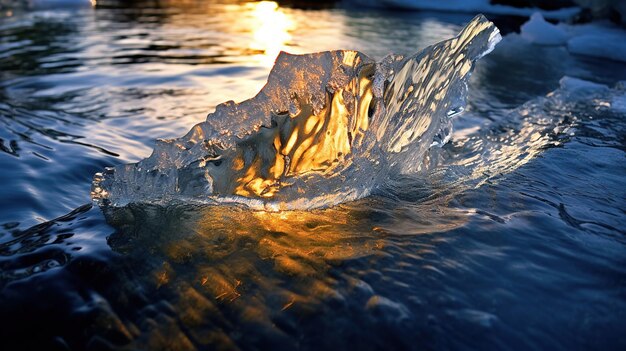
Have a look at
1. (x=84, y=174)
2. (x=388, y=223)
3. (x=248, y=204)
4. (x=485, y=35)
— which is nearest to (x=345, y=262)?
(x=388, y=223)

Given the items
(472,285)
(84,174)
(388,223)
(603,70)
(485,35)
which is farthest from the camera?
(603,70)

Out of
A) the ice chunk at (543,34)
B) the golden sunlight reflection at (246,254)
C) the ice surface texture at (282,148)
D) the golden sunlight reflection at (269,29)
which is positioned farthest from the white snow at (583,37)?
the golden sunlight reflection at (246,254)

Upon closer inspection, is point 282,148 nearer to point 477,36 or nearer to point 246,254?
point 246,254

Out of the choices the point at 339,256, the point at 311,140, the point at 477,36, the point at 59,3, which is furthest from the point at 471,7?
the point at 339,256

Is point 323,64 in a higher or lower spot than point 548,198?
higher

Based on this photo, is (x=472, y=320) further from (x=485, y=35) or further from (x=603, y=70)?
(x=603, y=70)

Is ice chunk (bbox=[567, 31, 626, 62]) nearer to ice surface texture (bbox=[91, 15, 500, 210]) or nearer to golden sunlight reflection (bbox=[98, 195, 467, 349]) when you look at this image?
ice surface texture (bbox=[91, 15, 500, 210])
